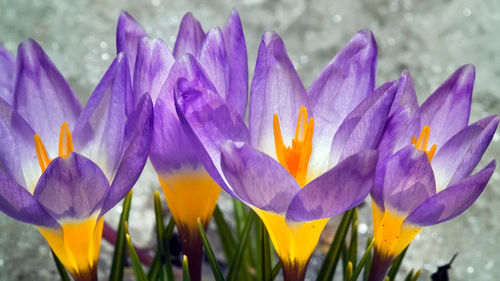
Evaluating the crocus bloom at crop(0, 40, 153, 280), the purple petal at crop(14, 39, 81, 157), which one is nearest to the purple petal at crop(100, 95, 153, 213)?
the crocus bloom at crop(0, 40, 153, 280)

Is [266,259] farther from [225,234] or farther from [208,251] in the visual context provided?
[225,234]

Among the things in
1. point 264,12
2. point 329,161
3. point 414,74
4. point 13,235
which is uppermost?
point 264,12

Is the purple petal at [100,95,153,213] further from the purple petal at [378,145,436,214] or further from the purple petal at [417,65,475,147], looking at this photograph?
the purple petal at [417,65,475,147]

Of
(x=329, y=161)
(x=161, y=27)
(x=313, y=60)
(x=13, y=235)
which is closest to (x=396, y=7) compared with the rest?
(x=313, y=60)

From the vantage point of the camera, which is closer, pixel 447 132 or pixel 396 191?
pixel 396 191

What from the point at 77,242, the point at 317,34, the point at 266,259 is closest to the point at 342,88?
the point at 266,259

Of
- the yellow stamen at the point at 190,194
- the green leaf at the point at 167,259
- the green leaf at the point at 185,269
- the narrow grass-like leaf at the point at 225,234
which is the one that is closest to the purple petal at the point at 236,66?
the yellow stamen at the point at 190,194

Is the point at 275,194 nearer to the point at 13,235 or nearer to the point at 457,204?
the point at 457,204

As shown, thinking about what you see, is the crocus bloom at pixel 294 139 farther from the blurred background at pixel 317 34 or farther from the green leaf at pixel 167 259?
the blurred background at pixel 317 34
